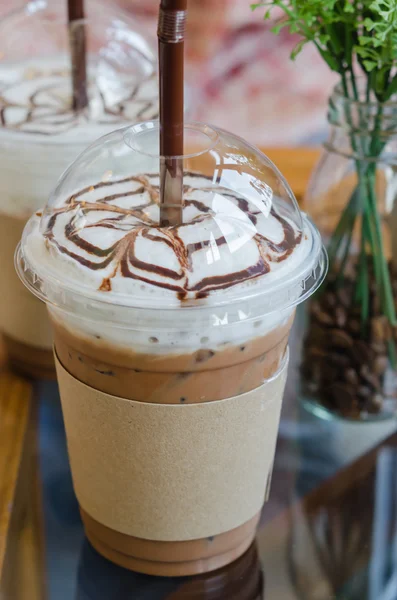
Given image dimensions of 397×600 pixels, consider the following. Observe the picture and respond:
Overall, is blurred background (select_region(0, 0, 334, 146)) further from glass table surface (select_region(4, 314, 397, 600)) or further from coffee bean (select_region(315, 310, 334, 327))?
glass table surface (select_region(4, 314, 397, 600))

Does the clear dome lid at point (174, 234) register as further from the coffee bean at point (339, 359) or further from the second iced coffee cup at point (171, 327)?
the coffee bean at point (339, 359)

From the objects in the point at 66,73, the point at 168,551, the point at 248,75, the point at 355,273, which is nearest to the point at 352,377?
the point at 355,273

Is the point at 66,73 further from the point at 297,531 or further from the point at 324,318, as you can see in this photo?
the point at 297,531

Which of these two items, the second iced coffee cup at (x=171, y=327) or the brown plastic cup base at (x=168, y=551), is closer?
the second iced coffee cup at (x=171, y=327)

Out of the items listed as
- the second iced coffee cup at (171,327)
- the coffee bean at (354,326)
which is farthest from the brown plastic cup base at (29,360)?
the coffee bean at (354,326)

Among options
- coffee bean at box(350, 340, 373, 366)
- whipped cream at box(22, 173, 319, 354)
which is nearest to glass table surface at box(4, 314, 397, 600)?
coffee bean at box(350, 340, 373, 366)

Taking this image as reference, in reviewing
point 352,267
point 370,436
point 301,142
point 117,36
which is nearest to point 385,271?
point 352,267
